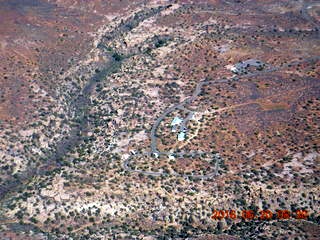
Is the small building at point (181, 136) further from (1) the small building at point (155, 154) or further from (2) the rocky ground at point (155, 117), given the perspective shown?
(1) the small building at point (155, 154)

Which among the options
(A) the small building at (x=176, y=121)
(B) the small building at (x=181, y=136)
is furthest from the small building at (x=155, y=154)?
(A) the small building at (x=176, y=121)

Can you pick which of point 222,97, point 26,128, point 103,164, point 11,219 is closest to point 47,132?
point 26,128

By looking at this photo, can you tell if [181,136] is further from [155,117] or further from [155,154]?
[155,117]

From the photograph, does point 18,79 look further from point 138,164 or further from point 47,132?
point 138,164
